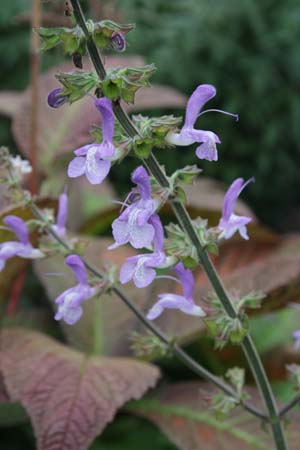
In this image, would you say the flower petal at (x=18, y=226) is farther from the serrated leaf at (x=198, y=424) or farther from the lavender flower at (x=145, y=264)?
the serrated leaf at (x=198, y=424)

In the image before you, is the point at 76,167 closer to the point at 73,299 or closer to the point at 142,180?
the point at 142,180

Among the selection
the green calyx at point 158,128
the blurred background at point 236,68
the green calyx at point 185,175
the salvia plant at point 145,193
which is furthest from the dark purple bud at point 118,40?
the blurred background at point 236,68

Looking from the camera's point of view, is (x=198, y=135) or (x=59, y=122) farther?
(x=59, y=122)

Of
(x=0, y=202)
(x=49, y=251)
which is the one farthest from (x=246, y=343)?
(x=0, y=202)

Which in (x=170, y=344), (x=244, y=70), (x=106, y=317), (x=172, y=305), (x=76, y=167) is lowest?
(x=106, y=317)

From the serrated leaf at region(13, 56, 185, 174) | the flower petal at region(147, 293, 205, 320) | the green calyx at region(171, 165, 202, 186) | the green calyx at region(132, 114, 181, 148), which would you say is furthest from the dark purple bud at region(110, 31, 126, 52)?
the serrated leaf at region(13, 56, 185, 174)

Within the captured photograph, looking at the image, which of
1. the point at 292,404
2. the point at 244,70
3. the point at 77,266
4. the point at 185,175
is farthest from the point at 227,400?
Result: the point at 244,70
